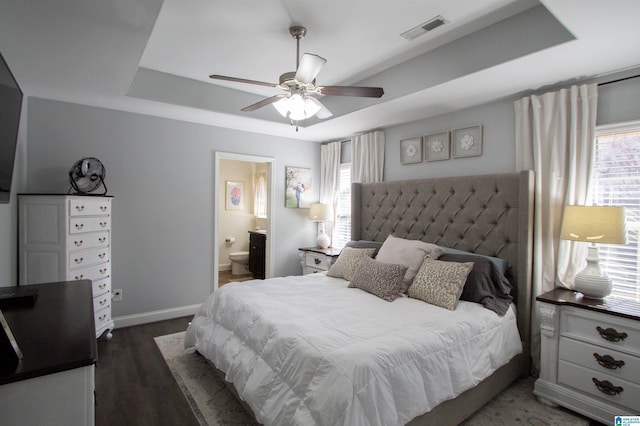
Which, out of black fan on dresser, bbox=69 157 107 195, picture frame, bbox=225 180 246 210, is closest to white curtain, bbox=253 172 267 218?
picture frame, bbox=225 180 246 210

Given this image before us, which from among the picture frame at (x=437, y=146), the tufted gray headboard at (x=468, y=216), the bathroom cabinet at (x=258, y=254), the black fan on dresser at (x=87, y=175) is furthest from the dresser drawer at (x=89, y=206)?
the picture frame at (x=437, y=146)

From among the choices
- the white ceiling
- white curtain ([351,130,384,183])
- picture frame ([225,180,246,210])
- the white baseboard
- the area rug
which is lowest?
the area rug

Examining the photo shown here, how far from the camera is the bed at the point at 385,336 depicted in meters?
1.56

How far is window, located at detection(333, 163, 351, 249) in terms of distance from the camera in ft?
15.7

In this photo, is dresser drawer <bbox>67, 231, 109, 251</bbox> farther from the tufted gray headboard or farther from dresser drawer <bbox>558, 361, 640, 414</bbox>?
dresser drawer <bbox>558, 361, 640, 414</bbox>

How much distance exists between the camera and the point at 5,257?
2.61 metres

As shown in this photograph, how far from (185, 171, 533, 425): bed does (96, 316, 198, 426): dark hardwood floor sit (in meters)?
0.37

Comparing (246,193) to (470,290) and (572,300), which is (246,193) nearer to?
(470,290)

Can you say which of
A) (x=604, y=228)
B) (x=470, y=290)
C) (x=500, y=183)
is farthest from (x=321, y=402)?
(x=500, y=183)

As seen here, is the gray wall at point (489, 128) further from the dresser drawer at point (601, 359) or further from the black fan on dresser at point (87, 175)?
the black fan on dresser at point (87, 175)

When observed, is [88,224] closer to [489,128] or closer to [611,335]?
[489,128]

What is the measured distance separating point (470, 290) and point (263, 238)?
3.84 metres

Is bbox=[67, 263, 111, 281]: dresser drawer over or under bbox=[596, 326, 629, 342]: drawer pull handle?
over

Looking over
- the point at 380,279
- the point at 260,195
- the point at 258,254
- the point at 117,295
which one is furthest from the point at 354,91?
the point at 260,195
